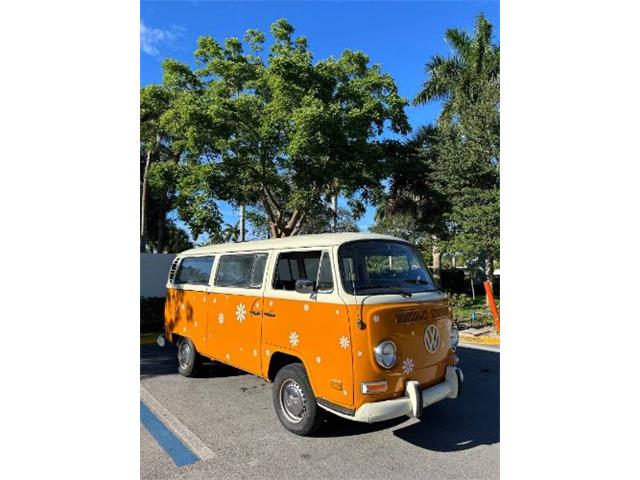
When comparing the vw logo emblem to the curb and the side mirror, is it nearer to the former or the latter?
the side mirror

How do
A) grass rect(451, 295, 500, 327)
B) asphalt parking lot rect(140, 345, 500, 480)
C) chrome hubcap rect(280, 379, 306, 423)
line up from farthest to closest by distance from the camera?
grass rect(451, 295, 500, 327) < chrome hubcap rect(280, 379, 306, 423) < asphalt parking lot rect(140, 345, 500, 480)

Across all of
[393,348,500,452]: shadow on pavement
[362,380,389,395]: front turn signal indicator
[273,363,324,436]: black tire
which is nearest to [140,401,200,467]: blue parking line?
[273,363,324,436]: black tire

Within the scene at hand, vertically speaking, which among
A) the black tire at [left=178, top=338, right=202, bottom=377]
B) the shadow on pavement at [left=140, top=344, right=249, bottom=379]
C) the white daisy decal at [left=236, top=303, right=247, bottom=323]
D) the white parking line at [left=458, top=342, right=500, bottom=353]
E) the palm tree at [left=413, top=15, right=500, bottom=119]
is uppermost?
the palm tree at [left=413, top=15, right=500, bottom=119]

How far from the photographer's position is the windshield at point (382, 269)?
402 cm

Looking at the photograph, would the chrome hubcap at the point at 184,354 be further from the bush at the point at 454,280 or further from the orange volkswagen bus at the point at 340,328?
the bush at the point at 454,280

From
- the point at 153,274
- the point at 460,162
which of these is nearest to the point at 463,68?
the point at 460,162

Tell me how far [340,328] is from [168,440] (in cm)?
208

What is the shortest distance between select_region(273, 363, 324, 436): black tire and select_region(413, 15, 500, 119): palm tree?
1281 cm

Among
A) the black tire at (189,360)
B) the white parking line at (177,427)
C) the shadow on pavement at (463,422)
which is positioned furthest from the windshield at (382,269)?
the black tire at (189,360)

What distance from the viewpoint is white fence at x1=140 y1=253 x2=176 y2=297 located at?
11.9m

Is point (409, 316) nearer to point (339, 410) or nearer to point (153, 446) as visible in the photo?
point (339, 410)

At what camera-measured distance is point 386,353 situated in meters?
3.73

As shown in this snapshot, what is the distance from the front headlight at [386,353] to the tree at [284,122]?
6816 mm

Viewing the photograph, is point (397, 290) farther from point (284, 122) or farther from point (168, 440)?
point (284, 122)
